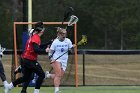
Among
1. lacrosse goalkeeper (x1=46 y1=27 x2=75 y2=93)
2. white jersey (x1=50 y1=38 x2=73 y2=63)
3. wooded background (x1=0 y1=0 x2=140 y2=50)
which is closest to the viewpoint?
lacrosse goalkeeper (x1=46 y1=27 x2=75 y2=93)

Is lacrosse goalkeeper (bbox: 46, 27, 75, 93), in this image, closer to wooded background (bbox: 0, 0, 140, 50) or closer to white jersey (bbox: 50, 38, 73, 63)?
white jersey (bbox: 50, 38, 73, 63)

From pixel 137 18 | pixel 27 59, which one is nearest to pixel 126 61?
pixel 137 18

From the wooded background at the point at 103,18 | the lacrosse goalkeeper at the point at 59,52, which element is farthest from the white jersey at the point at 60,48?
the wooded background at the point at 103,18

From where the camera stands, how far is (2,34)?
4403 centimetres

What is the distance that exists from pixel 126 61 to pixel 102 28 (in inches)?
736

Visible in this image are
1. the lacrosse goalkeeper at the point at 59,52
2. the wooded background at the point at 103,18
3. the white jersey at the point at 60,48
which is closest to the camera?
the lacrosse goalkeeper at the point at 59,52

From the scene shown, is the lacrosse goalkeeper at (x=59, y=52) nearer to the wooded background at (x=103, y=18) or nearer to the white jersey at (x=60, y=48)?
the white jersey at (x=60, y=48)

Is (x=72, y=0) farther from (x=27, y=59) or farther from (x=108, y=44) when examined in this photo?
(x=27, y=59)

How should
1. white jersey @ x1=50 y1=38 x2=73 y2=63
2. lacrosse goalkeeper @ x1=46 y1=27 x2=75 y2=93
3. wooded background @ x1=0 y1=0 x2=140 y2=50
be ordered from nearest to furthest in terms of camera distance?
lacrosse goalkeeper @ x1=46 y1=27 x2=75 y2=93
white jersey @ x1=50 y1=38 x2=73 y2=63
wooded background @ x1=0 y1=0 x2=140 y2=50

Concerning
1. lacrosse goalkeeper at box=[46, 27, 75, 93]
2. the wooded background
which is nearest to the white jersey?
lacrosse goalkeeper at box=[46, 27, 75, 93]

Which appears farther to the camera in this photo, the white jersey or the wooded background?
the wooded background

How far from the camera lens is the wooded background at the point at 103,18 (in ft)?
178

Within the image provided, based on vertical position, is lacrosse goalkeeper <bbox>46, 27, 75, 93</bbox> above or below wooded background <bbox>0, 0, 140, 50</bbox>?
below

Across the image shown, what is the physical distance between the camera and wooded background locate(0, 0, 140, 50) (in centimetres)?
5412
